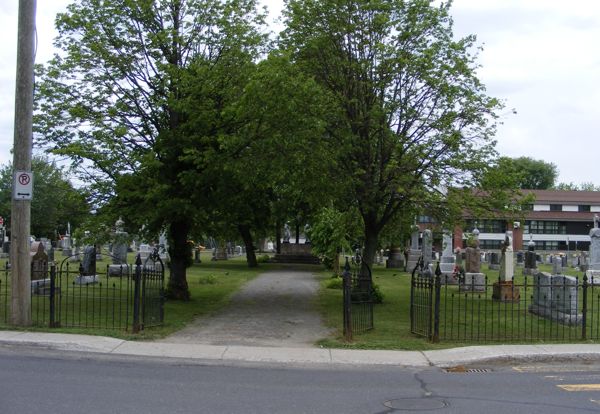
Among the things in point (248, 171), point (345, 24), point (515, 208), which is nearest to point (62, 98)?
point (248, 171)

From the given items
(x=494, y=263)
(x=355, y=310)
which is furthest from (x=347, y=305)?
(x=494, y=263)

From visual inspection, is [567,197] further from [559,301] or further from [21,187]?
[21,187]

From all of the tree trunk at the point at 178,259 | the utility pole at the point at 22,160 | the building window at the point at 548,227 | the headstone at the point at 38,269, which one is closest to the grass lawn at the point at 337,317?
the tree trunk at the point at 178,259

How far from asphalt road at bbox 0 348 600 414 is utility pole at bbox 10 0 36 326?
1.98 metres

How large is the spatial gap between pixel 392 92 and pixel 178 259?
305 inches

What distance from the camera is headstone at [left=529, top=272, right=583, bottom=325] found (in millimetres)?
13422

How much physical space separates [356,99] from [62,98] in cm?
777

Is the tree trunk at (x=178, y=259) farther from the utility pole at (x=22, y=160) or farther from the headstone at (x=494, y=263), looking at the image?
the headstone at (x=494, y=263)

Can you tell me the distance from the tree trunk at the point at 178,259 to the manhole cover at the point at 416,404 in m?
11.1

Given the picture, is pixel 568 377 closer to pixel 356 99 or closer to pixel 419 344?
pixel 419 344

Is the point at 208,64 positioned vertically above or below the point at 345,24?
below

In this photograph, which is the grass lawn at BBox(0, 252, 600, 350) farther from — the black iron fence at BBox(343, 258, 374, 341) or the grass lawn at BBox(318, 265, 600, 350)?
the black iron fence at BBox(343, 258, 374, 341)

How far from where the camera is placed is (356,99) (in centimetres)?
1532

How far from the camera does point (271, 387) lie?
25.6 ft
